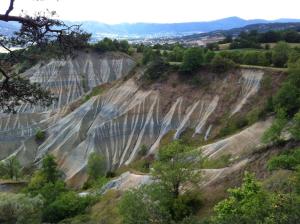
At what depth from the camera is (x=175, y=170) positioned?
3456 cm

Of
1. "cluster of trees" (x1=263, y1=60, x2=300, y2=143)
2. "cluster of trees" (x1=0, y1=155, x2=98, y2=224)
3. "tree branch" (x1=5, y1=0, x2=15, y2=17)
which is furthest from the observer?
"cluster of trees" (x1=263, y1=60, x2=300, y2=143)

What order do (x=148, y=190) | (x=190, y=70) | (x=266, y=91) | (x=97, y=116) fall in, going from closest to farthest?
(x=148, y=190)
(x=266, y=91)
(x=190, y=70)
(x=97, y=116)

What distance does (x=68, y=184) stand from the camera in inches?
2482

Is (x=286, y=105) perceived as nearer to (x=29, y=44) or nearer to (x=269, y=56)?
(x=269, y=56)

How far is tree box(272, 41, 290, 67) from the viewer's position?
64213 mm

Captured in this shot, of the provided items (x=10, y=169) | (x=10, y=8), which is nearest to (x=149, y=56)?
(x=10, y=169)

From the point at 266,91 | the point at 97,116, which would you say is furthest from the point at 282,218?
the point at 97,116

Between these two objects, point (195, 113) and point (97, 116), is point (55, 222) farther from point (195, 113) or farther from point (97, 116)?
point (97, 116)

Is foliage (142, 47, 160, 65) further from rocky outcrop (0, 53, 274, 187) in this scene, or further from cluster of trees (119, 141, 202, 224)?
cluster of trees (119, 141, 202, 224)

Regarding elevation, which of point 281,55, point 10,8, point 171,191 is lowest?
point 171,191

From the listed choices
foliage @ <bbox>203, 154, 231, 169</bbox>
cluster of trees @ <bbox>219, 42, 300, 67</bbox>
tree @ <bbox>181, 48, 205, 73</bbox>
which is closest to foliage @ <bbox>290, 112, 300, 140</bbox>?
foliage @ <bbox>203, 154, 231, 169</bbox>

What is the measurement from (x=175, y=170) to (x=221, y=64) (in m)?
35.8

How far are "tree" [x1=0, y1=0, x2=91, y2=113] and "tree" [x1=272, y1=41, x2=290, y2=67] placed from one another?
53.9 metres

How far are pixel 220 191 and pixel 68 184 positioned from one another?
3066 centimetres
